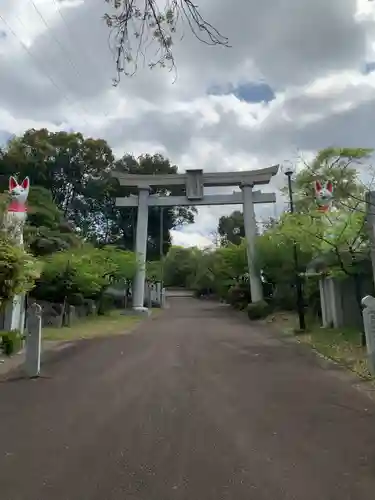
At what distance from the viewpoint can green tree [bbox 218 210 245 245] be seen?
6832cm

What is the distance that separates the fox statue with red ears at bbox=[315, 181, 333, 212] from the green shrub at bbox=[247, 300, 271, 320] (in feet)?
49.7

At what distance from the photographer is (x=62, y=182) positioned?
45188mm

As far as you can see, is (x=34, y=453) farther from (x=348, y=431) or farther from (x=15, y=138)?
(x=15, y=138)

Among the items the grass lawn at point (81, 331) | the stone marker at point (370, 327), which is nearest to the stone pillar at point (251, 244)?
the grass lawn at point (81, 331)

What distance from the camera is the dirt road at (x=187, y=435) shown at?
4.54 metres

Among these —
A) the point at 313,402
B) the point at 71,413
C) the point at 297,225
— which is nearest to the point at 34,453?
the point at 71,413

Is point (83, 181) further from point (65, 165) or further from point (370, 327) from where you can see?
point (370, 327)

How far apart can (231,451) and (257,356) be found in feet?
29.4

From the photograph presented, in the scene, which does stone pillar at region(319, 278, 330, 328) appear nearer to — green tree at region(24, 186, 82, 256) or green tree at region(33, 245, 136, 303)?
green tree at region(33, 245, 136, 303)

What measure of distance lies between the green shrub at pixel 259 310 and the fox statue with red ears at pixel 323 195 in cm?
1515

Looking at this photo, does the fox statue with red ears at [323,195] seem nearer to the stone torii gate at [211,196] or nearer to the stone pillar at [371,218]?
the stone pillar at [371,218]

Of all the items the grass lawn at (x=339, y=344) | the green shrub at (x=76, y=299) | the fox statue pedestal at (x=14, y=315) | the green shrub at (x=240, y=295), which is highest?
the green shrub at (x=240, y=295)

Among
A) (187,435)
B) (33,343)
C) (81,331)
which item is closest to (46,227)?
(81,331)

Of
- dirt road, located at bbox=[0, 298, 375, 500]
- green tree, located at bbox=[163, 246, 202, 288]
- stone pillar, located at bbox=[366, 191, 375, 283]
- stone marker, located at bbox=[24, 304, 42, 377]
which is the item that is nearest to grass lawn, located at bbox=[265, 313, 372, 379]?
dirt road, located at bbox=[0, 298, 375, 500]
